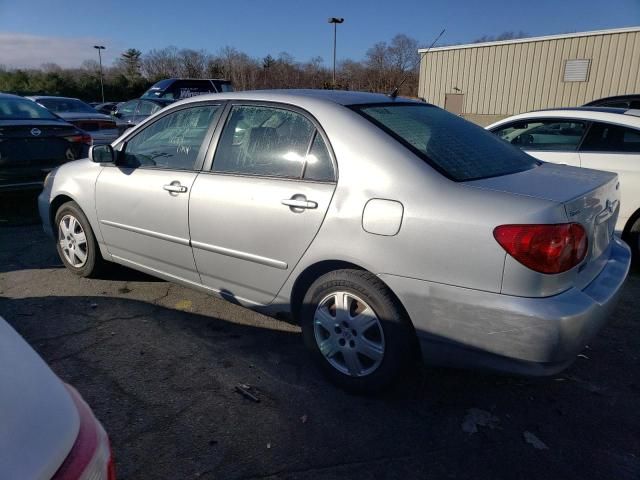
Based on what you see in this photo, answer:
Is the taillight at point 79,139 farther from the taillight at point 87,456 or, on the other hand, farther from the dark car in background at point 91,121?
the taillight at point 87,456

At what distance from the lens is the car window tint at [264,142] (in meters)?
2.94

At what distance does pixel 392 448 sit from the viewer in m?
2.39

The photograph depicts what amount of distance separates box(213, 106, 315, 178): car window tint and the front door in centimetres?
20

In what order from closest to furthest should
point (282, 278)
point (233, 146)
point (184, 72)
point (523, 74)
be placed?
point (282, 278) < point (233, 146) < point (523, 74) < point (184, 72)

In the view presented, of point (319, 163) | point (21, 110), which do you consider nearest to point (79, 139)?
point (21, 110)

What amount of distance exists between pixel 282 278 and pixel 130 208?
151cm

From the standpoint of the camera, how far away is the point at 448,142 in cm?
289

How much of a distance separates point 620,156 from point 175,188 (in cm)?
413

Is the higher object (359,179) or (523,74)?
(523,74)

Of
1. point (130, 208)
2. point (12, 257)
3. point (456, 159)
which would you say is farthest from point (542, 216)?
point (12, 257)

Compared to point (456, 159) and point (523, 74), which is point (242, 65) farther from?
point (456, 159)

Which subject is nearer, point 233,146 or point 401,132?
point 401,132

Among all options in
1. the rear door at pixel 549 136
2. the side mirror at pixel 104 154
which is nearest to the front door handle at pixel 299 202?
the side mirror at pixel 104 154

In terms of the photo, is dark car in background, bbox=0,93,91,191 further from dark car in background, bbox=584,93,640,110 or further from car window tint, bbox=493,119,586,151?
dark car in background, bbox=584,93,640,110
